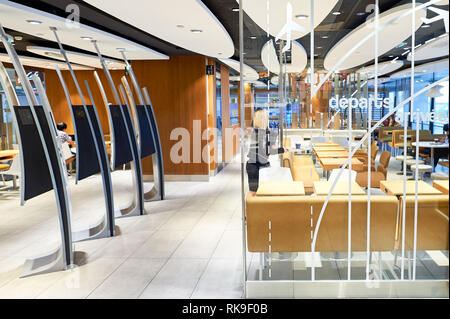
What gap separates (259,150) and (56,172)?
203 centimetres

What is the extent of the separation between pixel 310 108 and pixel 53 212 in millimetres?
5241

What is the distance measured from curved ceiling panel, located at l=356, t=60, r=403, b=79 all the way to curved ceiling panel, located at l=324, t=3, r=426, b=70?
0.19 feet

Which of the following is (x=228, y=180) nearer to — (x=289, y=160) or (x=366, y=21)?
(x=289, y=160)

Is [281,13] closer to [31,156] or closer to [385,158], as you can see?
[385,158]

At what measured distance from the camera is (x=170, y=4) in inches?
180

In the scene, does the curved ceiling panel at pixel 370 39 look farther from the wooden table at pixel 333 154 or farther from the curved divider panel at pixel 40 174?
the curved divider panel at pixel 40 174

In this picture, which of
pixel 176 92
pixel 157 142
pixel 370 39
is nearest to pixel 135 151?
pixel 157 142

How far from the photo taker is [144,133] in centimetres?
735

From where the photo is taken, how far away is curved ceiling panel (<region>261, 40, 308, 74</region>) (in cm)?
344

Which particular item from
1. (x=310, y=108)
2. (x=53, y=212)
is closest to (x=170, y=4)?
(x=310, y=108)

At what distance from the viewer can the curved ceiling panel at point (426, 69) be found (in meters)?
2.69

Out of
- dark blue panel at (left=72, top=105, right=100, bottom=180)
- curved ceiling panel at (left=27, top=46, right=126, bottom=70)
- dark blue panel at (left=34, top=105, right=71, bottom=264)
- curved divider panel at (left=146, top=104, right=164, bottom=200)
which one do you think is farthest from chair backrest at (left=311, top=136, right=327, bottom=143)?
curved ceiling panel at (left=27, top=46, right=126, bottom=70)

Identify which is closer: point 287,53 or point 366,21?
point 366,21

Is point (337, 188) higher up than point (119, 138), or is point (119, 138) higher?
point (119, 138)
